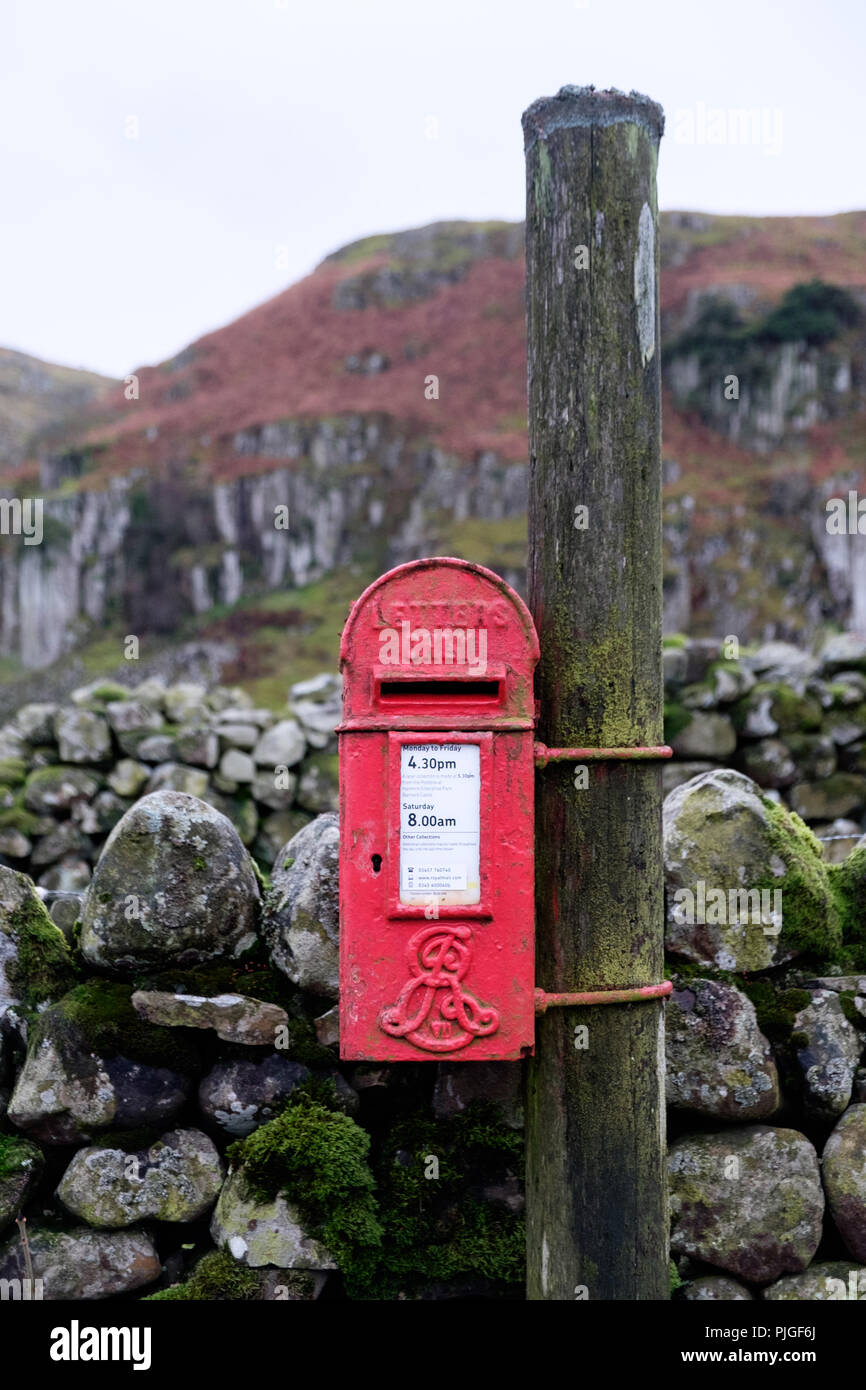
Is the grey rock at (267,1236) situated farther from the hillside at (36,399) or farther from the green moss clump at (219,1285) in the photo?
the hillside at (36,399)

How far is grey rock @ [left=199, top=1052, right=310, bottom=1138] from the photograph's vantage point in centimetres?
286

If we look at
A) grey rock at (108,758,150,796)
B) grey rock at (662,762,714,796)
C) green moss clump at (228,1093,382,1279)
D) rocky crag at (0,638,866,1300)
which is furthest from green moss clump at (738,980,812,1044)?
grey rock at (108,758,150,796)

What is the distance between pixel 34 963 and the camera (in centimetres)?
300

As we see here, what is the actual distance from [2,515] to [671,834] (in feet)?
156

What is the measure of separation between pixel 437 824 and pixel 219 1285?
1303mm

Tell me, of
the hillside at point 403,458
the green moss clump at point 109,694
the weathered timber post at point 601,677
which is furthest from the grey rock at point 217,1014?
the hillside at point 403,458

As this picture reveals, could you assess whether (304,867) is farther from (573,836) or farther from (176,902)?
(573,836)

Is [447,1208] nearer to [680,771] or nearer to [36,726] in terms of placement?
[680,771]

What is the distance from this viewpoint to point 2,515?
4641 centimetres

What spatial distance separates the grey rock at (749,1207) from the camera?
280 centimetres

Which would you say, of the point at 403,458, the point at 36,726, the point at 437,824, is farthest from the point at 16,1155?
the point at 403,458

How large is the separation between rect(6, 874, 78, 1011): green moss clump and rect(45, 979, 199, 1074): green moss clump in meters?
0.10

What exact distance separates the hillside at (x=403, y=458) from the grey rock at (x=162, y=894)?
34.3 m
